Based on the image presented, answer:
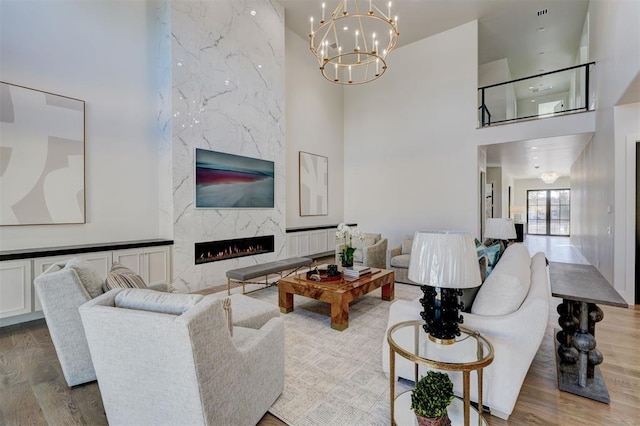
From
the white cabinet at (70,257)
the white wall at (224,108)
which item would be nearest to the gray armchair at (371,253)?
the white wall at (224,108)

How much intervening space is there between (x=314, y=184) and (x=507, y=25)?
5.64m

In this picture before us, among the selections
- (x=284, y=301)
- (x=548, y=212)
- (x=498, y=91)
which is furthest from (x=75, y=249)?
(x=548, y=212)

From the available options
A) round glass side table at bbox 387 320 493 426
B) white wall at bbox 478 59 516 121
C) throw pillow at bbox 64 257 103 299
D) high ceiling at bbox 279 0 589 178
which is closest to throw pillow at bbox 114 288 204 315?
throw pillow at bbox 64 257 103 299

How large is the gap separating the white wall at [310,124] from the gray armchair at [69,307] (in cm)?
490

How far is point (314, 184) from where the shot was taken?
7.54m

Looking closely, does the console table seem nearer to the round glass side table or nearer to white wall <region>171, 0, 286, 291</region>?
the round glass side table

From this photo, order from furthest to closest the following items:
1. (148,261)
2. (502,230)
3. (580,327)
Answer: (148,261) < (502,230) < (580,327)

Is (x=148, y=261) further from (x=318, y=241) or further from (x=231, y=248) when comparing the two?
(x=318, y=241)

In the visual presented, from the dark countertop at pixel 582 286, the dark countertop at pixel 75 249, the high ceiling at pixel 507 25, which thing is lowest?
the dark countertop at pixel 582 286

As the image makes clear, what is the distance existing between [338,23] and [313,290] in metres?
6.08

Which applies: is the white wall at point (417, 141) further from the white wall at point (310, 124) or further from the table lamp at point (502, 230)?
the table lamp at point (502, 230)

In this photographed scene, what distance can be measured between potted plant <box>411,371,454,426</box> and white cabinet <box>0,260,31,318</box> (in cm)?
410

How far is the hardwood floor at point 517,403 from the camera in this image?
5.97 ft

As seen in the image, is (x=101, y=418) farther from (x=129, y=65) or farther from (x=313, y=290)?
(x=129, y=65)
